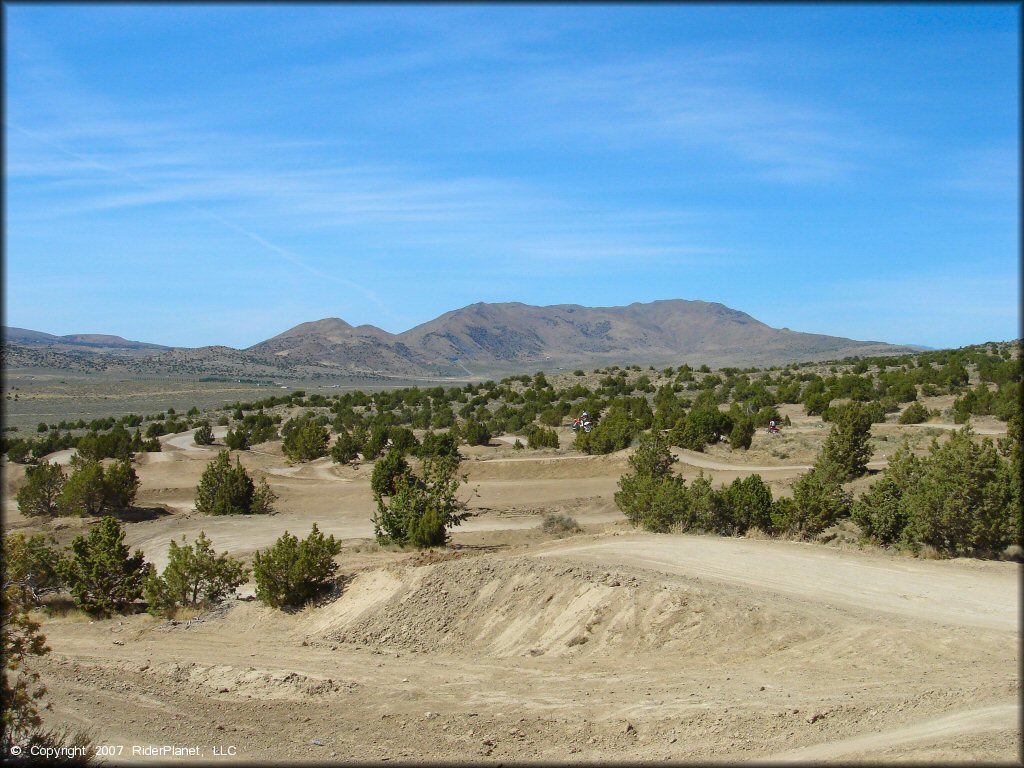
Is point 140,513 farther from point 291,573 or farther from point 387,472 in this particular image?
point 291,573

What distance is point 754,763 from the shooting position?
9.74m

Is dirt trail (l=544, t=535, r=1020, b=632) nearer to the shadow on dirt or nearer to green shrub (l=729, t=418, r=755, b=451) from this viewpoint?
the shadow on dirt

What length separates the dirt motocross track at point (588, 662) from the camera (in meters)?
11.4

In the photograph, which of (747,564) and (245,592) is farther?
(245,592)

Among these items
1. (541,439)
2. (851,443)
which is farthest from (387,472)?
(851,443)

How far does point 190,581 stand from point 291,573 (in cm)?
326

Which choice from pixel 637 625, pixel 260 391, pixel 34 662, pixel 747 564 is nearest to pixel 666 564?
pixel 747 564

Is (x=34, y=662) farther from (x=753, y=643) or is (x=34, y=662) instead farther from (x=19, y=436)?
(x=19, y=436)

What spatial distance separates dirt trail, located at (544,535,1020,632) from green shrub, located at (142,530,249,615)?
8.40 meters

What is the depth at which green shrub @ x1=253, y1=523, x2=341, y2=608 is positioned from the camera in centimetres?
2033

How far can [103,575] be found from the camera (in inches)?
857

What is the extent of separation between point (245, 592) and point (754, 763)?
16672 mm

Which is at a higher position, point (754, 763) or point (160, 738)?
point (754, 763)

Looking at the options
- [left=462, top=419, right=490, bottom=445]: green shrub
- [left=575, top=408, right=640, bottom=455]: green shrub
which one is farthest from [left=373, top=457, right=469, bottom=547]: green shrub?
[left=462, top=419, right=490, bottom=445]: green shrub
